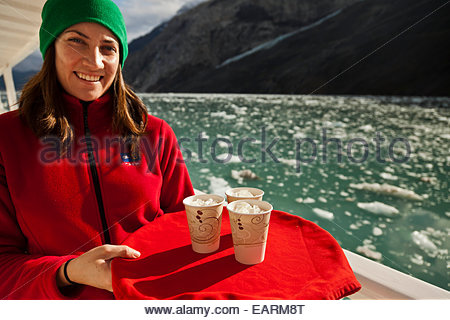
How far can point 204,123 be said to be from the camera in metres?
7.69

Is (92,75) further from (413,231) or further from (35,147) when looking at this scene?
(413,231)

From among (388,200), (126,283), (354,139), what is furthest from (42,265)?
(354,139)

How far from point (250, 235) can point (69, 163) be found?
0.53 m

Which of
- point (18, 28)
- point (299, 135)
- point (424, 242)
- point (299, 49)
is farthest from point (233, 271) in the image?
point (299, 49)

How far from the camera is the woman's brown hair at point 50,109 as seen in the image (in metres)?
0.74

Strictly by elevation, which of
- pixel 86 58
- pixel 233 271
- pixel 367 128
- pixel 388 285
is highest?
pixel 86 58

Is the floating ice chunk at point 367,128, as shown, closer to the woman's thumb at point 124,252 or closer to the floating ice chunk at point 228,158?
the floating ice chunk at point 228,158

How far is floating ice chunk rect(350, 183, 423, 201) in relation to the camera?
9.86 feet

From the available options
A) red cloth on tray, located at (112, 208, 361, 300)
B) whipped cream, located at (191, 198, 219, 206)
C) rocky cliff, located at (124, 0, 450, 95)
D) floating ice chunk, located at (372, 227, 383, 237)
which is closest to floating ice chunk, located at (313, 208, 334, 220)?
floating ice chunk, located at (372, 227, 383, 237)

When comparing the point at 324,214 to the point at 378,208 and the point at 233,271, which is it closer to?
the point at 378,208

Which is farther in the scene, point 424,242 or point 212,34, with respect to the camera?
point 212,34

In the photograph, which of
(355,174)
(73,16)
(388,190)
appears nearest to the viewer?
(73,16)

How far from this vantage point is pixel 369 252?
6.81ft

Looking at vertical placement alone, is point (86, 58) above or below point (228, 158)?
above
